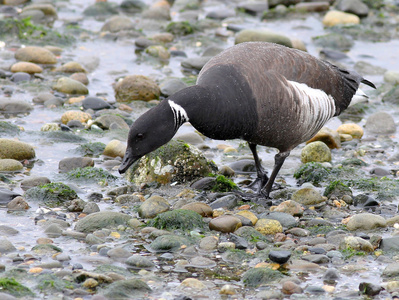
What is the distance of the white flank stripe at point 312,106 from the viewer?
8.29 meters

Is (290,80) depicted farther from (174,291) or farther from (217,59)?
(174,291)

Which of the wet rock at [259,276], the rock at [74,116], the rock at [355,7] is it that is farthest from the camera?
the rock at [355,7]

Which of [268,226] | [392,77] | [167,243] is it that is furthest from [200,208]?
[392,77]

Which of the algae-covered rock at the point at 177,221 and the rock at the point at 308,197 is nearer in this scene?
the algae-covered rock at the point at 177,221

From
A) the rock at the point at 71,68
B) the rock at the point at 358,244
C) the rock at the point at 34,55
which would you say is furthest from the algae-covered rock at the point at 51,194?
the rock at the point at 34,55

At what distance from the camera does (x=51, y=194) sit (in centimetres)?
793

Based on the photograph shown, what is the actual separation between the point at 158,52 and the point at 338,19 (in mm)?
6268

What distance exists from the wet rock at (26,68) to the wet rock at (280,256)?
27.1ft

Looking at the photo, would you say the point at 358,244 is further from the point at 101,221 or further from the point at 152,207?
the point at 101,221

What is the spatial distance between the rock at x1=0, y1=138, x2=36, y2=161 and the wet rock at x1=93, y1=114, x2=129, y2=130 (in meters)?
1.72

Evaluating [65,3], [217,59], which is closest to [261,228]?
[217,59]

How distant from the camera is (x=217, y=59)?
8.23 metres

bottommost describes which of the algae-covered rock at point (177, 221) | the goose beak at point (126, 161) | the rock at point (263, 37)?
the rock at point (263, 37)

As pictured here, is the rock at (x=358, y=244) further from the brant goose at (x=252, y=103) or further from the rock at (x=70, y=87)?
the rock at (x=70, y=87)
